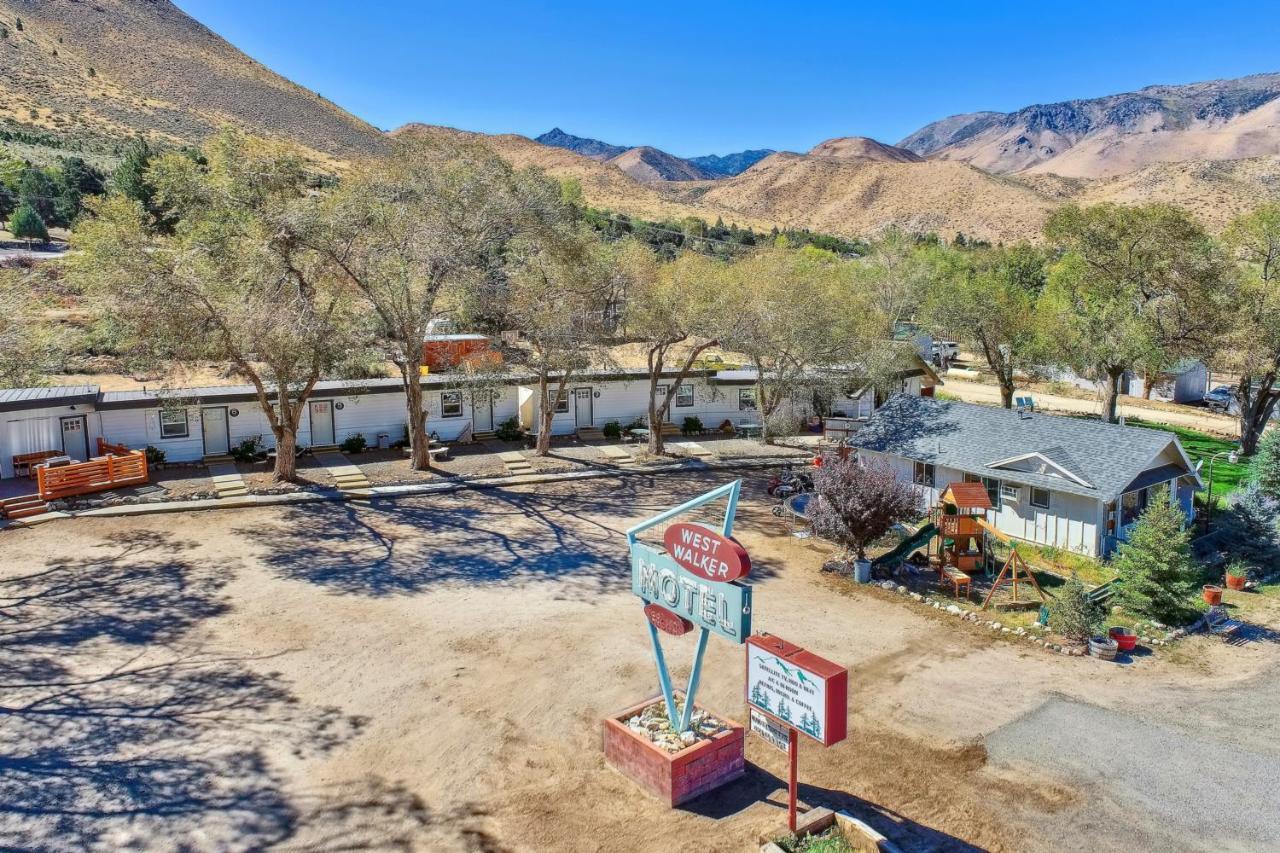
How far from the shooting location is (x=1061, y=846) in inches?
390

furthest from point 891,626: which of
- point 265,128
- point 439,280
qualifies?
point 265,128

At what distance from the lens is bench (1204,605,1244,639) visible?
1691 cm

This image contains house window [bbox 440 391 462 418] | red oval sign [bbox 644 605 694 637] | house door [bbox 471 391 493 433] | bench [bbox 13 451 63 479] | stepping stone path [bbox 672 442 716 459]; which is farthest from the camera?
house door [bbox 471 391 493 433]

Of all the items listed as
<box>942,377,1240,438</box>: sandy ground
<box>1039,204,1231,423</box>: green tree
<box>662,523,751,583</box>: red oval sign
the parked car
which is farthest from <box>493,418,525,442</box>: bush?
the parked car

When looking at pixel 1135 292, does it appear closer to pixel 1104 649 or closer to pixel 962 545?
pixel 962 545

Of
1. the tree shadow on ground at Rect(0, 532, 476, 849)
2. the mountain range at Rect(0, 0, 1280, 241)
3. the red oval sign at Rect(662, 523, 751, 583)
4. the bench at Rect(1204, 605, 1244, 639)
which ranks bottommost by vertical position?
the bench at Rect(1204, 605, 1244, 639)

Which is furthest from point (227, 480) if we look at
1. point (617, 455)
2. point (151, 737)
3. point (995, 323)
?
point (995, 323)

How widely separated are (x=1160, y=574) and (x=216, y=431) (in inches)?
1082

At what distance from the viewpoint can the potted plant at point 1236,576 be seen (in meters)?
20.0

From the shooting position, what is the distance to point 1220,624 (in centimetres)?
1723

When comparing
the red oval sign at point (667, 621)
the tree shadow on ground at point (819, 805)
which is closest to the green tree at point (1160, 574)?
the tree shadow on ground at point (819, 805)

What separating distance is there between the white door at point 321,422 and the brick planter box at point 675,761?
71.5 ft

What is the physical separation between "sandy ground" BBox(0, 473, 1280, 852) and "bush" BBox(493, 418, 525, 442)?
461 inches

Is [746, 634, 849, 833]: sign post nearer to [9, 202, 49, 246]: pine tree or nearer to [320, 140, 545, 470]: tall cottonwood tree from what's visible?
[320, 140, 545, 470]: tall cottonwood tree
